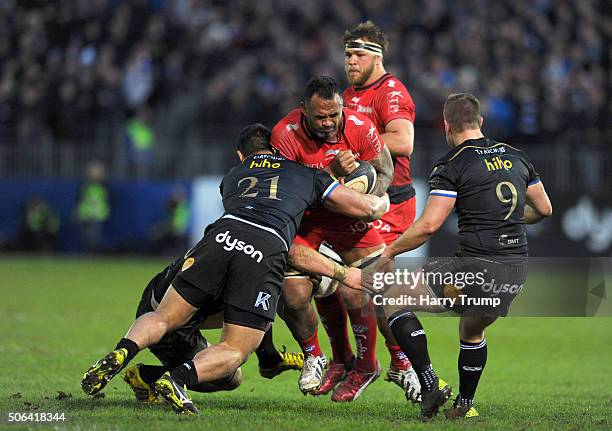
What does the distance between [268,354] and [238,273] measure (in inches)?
60.7

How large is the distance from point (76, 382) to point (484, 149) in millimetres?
4100

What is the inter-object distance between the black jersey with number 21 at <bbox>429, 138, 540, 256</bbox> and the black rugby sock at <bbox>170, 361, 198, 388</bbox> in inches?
81.5

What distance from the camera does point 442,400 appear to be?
26.2ft

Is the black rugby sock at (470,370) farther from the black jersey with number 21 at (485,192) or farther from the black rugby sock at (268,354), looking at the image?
the black rugby sock at (268,354)

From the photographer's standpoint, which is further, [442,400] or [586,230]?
[586,230]

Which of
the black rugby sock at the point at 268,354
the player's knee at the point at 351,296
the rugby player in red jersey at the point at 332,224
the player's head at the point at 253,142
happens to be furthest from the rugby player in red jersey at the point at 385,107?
the player's head at the point at 253,142

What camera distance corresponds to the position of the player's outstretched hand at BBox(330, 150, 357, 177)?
8445mm

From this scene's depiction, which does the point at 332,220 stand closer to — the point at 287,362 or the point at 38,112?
the point at 287,362

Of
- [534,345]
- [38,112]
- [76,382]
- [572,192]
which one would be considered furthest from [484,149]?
[38,112]

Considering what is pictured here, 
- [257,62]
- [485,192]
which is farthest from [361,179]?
[257,62]

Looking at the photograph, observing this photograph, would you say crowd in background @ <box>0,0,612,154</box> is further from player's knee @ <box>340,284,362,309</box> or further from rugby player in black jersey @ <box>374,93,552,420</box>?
rugby player in black jersey @ <box>374,93,552,420</box>

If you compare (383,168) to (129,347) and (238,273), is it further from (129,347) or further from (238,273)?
(129,347)

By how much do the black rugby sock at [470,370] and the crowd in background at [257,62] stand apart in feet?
50.7

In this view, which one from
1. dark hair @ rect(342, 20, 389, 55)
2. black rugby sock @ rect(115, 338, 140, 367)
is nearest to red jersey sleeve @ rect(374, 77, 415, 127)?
dark hair @ rect(342, 20, 389, 55)
